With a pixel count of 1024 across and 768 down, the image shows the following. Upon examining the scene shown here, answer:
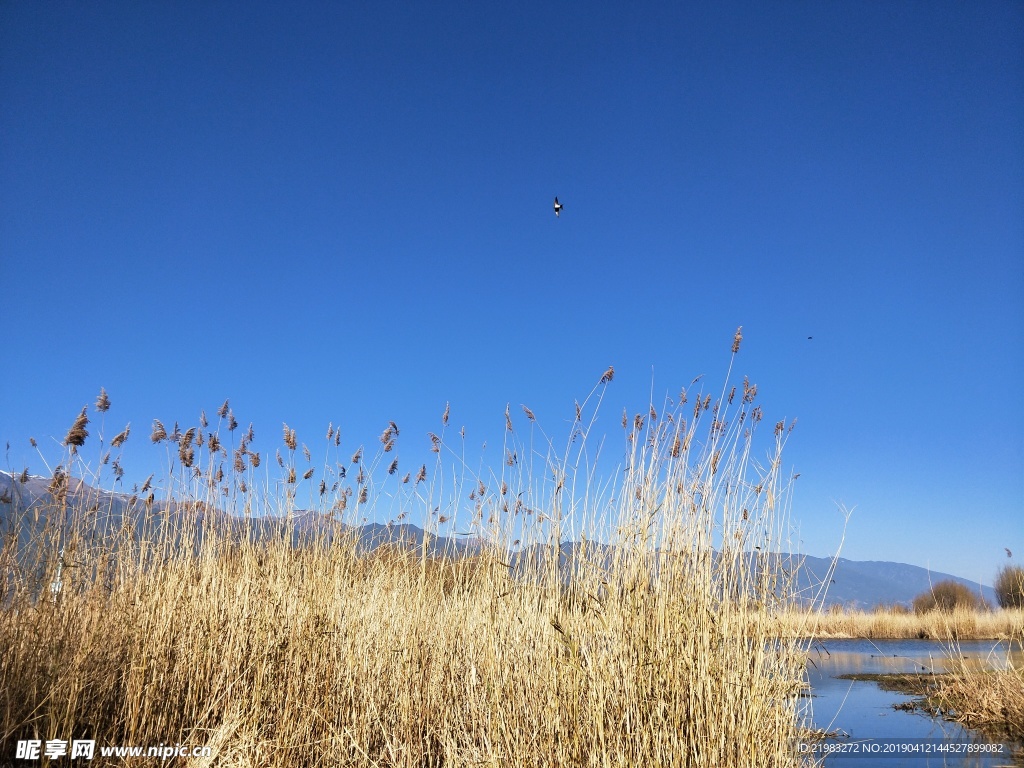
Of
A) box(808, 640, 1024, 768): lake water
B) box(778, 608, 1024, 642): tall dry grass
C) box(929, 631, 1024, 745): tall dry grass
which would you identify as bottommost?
box(778, 608, 1024, 642): tall dry grass

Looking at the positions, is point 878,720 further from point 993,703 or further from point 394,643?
point 394,643

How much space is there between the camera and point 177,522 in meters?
4.07

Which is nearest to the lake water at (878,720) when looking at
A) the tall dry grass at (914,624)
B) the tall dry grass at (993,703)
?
the tall dry grass at (993,703)

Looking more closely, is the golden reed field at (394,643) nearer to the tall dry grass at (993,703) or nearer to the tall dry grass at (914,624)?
the tall dry grass at (993,703)

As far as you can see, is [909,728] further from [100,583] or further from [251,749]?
[100,583]

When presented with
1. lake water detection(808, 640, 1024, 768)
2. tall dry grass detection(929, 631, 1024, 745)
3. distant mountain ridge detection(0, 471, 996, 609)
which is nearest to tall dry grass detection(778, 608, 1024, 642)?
lake water detection(808, 640, 1024, 768)

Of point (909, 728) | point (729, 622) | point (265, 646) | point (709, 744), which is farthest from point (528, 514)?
point (909, 728)

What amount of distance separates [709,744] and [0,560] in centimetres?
318

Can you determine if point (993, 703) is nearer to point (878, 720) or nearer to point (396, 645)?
point (878, 720)

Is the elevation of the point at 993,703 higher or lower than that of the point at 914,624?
higher

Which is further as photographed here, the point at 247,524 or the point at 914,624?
the point at 914,624

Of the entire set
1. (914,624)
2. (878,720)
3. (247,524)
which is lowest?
(914,624)

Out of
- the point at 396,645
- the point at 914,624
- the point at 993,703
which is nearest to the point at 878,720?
the point at 993,703

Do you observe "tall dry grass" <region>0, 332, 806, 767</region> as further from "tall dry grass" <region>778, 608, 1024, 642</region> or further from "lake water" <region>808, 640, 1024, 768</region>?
"tall dry grass" <region>778, 608, 1024, 642</region>
